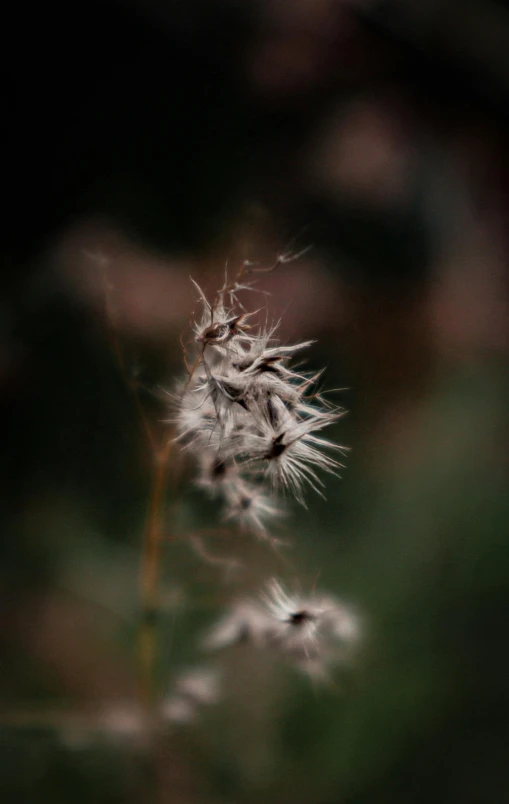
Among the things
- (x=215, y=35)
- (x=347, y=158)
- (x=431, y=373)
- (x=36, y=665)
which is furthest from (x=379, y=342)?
(x=36, y=665)

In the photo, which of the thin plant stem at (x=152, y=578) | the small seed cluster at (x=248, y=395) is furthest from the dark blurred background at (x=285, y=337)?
the small seed cluster at (x=248, y=395)

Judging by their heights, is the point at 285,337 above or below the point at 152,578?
above

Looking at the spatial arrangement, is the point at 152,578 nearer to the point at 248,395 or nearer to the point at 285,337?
the point at 248,395

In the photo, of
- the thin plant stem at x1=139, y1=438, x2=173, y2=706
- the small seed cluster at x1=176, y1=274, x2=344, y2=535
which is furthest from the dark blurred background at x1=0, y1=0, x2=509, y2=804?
the small seed cluster at x1=176, y1=274, x2=344, y2=535

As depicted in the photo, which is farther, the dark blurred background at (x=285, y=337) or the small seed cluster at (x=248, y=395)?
the dark blurred background at (x=285, y=337)

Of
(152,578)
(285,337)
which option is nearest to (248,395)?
(152,578)

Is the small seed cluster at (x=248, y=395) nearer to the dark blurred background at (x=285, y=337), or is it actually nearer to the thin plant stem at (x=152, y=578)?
the thin plant stem at (x=152, y=578)

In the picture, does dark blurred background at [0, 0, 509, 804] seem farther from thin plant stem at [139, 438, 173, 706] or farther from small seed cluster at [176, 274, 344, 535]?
small seed cluster at [176, 274, 344, 535]

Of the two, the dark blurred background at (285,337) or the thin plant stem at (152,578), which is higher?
the dark blurred background at (285,337)

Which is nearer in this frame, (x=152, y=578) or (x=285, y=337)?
(x=152, y=578)
